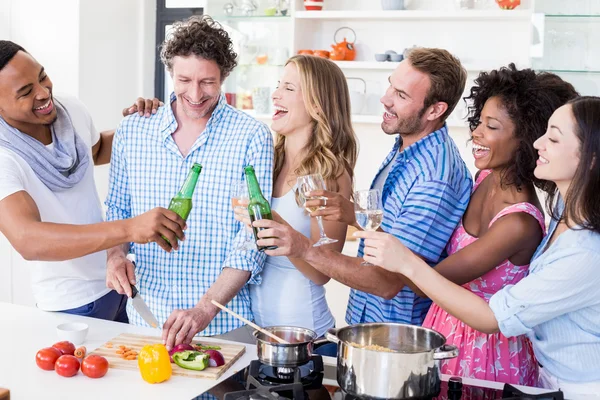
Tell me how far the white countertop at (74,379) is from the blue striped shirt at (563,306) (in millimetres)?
706

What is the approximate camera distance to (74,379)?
1746 millimetres

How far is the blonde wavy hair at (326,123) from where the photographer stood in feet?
7.75

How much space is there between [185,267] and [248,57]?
2767 mm

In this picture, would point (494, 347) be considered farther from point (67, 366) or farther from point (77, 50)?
point (77, 50)

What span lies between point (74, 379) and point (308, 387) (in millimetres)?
569

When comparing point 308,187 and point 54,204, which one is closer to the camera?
point 308,187

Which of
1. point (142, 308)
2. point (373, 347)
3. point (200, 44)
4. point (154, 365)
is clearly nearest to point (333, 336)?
point (373, 347)

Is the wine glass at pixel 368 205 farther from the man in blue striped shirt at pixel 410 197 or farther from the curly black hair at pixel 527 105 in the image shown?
the curly black hair at pixel 527 105

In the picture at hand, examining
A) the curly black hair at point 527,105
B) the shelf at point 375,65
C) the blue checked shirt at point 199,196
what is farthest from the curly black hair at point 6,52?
the shelf at point 375,65

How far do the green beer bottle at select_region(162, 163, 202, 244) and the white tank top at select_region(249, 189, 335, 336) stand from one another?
370mm

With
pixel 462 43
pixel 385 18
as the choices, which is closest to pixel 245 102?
pixel 385 18

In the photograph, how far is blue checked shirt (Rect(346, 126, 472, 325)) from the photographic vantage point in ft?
6.80

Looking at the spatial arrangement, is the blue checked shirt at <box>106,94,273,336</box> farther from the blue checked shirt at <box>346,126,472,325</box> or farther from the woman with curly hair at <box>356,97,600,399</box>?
the woman with curly hair at <box>356,97,600,399</box>

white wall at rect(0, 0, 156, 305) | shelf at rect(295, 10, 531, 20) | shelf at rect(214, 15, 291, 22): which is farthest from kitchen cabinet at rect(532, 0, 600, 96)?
white wall at rect(0, 0, 156, 305)
